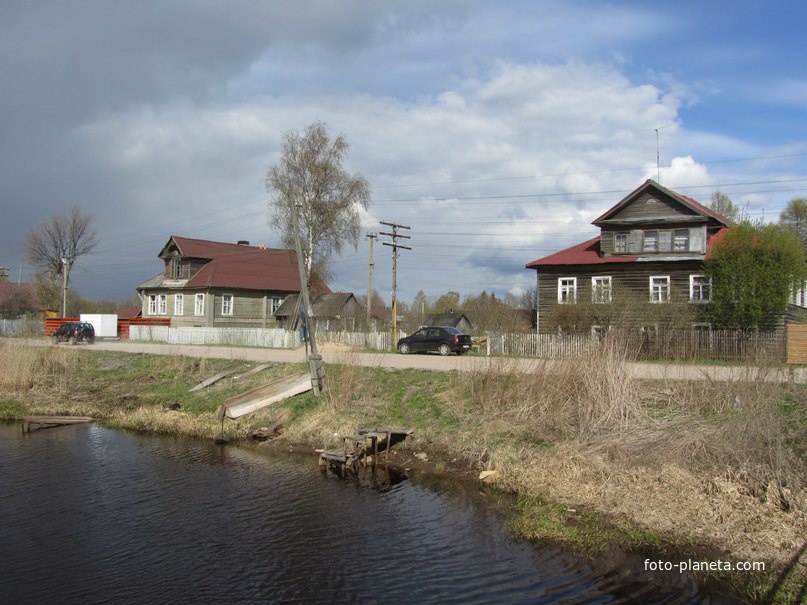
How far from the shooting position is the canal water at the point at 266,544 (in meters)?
8.20

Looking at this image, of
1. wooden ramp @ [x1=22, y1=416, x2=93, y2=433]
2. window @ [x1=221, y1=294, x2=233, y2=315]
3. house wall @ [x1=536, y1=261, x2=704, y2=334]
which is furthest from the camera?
window @ [x1=221, y1=294, x2=233, y2=315]

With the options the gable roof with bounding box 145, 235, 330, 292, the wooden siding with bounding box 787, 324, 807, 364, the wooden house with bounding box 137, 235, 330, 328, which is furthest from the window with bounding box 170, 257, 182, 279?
the wooden siding with bounding box 787, 324, 807, 364

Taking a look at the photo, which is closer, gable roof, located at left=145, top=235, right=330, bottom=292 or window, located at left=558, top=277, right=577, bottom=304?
window, located at left=558, top=277, right=577, bottom=304

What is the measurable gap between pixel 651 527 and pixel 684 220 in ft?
99.9

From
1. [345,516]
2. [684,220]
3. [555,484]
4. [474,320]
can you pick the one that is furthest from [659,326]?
[474,320]

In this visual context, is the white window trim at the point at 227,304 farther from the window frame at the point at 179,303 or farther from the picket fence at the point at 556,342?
the picket fence at the point at 556,342

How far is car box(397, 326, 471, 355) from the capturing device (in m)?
33.8

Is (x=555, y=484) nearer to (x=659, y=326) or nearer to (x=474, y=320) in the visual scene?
(x=659, y=326)

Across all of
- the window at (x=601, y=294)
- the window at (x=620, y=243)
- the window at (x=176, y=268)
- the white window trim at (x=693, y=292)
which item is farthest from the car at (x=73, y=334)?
the white window trim at (x=693, y=292)

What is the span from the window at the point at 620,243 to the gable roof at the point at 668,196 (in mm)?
1237

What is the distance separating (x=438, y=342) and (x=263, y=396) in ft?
51.3

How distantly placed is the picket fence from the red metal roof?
715 centimetres

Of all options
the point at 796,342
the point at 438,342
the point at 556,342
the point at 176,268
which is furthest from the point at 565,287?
the point at 176,268

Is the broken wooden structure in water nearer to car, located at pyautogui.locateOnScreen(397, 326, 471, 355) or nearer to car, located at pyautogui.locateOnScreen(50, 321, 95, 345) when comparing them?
car, located at pyautogui.locateOnScreen(397, 326, 471, 355)
